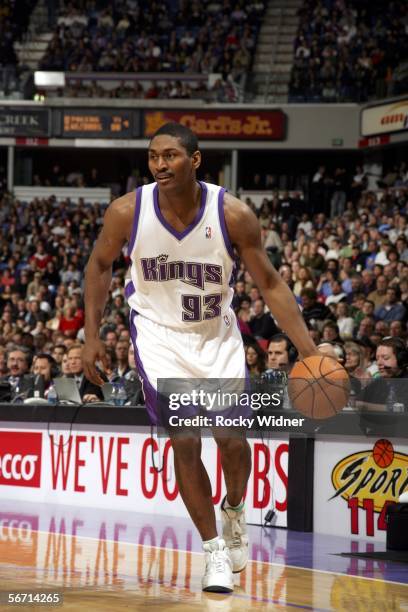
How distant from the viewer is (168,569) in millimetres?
6461

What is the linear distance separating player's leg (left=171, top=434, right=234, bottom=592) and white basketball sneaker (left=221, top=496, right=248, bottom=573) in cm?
24

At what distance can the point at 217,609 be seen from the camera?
4.96m

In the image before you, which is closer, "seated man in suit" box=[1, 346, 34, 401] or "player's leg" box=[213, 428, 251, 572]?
"player's leg" box=[213, 428, 251, 572]

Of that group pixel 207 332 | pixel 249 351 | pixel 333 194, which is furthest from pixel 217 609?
pixel 333 194

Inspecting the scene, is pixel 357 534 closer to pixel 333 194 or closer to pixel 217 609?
pixel 217 609

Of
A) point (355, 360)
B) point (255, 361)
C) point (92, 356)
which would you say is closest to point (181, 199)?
point (92, 356)

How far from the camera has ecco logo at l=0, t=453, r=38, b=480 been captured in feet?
36.9

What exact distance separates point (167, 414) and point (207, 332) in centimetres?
47

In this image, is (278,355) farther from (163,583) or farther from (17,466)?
(163,583)

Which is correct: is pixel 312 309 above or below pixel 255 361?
above

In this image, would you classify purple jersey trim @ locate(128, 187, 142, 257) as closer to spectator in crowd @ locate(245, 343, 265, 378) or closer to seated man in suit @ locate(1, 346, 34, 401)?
spectator in crowd @ locate(245, 343, 265, 378)

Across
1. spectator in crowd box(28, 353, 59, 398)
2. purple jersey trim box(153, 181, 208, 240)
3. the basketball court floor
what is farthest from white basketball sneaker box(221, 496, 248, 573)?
spectator in crowd box(28, 353, 59, 398)

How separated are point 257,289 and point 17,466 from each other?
5.84m

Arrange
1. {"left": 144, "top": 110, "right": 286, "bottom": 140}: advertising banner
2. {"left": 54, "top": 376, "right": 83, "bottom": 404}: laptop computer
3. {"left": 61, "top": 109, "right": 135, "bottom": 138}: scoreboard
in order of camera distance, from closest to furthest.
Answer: {"left": 54, "top": 376, "right": 83, "bottom": 404}: laptop computer, {"left": 144, "top": 110, "right": 286, "bottom": 140}: advertising banner, {"left": 61, "top": 109, "right": 135, "bottom": 138}: scoreboard
